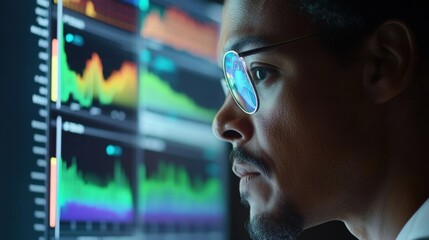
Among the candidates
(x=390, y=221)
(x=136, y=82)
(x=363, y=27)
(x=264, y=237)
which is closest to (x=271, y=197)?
(x=264, y=237)

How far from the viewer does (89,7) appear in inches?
55.7

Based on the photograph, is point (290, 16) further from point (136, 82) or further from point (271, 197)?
point (136, 82)

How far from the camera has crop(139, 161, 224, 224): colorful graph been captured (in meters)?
1.57

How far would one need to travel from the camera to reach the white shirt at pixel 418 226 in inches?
42.3

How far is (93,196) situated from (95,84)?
19cm

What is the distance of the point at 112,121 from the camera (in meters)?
1.47

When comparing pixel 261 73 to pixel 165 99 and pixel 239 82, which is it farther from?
pixel 165 99

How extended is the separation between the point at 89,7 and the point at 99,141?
23 centimetres

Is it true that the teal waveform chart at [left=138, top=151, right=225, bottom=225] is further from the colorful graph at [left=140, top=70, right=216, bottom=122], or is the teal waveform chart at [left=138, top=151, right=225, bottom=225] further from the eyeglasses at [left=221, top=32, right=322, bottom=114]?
the eyeglasses at [left=221, top=32, right=322, bottom=114]

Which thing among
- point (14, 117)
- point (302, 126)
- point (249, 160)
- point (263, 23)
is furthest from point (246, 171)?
point (14, 117)

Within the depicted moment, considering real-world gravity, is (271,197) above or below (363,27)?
below

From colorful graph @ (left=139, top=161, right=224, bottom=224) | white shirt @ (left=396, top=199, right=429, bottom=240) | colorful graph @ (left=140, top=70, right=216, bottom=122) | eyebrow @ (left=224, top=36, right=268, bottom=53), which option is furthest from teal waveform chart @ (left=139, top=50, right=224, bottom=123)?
white shirt @ (left=396, top=199, right=429, bottom=240)

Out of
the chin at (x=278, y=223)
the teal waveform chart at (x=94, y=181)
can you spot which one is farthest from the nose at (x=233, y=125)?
the teal waveform chart at (x=94, y=181)

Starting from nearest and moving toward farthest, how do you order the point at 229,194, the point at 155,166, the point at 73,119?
the point at 73,119 < the point at 155,166 < the point at 229,194
